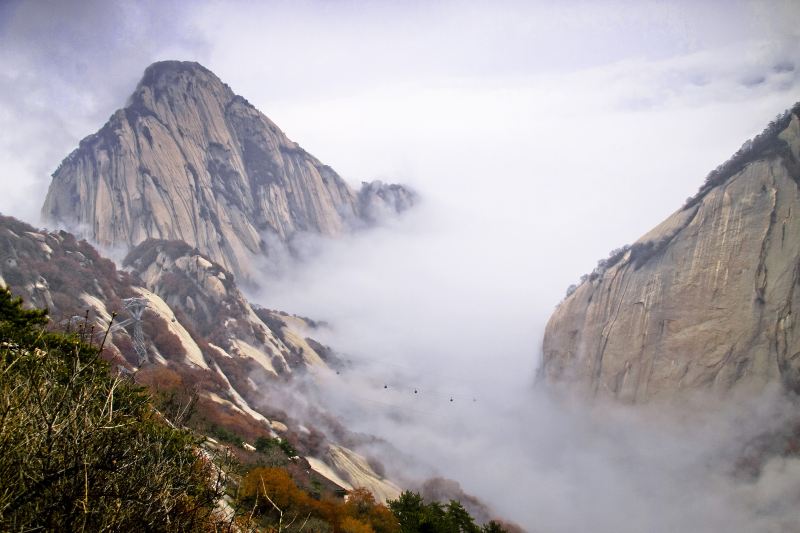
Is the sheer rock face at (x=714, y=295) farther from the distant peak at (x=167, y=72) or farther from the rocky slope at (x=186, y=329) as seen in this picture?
the distant peak at (x=167, y=72)

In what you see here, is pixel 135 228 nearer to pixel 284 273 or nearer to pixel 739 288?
pixel 284 273

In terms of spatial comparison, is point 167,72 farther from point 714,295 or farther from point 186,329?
point 714,295

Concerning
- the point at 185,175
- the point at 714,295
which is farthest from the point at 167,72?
the point at 714,295

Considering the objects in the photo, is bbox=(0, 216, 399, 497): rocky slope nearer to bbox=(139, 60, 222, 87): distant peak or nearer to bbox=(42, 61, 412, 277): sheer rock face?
bbox=(42, 61, 412, 277): sheer rock face

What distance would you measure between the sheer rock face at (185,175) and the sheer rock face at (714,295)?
9499 cm

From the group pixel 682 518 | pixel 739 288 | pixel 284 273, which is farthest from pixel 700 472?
pixel 284 273

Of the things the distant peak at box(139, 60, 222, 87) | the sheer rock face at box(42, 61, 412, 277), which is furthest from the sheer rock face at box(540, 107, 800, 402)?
the distant peak at box(139, 60, 222, 87)

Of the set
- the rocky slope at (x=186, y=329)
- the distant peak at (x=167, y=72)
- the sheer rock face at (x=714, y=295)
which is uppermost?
the distant peak at (x=167, y=72)

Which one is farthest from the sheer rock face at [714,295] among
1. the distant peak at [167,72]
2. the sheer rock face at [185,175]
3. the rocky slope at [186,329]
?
the distant peak at [167,72]

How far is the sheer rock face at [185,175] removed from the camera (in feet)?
348

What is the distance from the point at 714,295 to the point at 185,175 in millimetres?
114262

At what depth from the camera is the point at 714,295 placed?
6059cm

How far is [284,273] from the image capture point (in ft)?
505

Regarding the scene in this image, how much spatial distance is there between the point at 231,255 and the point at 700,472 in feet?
363
